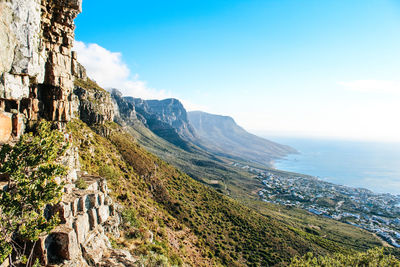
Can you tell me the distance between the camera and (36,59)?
12.1 metres

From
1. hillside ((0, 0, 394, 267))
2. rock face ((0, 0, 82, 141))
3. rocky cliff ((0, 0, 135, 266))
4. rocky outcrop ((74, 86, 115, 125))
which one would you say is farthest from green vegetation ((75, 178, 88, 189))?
rocky outcrop ((74, 86, 115, 125))

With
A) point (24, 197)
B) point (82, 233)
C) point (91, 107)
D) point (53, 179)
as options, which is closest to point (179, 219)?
point (82, 233)

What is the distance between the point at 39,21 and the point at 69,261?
15.2 meters

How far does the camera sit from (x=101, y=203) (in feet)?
50.3

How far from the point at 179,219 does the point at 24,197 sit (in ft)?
99.7

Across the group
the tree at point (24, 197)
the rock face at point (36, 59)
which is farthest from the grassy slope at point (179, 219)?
the rock face at point (36, 59)

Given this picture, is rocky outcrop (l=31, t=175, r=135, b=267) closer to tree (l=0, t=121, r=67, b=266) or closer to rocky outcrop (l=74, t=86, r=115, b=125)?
tree (l=0, t=121, r=67, b=266)

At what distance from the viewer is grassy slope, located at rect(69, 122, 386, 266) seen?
26.0m

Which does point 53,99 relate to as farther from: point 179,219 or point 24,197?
point 179,219

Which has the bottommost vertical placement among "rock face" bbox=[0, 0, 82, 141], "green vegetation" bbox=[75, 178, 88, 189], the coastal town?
the coastal town

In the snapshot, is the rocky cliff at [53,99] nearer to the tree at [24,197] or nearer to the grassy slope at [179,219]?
the tree at [24,197]

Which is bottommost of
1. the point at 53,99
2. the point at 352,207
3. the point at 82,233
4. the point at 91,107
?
the point at 352,207

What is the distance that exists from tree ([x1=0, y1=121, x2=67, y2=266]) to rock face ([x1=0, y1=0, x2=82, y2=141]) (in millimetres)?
3547

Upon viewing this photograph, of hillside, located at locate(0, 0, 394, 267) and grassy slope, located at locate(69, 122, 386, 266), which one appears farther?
grassy slope, located at locate(69, 122, 386, 266)
